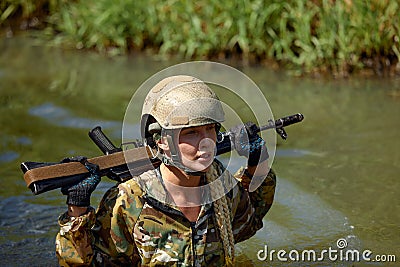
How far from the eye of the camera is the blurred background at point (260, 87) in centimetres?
462

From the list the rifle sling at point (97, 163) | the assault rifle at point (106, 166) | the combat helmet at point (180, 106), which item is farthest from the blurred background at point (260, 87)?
the combat helmet at point (180, 106)

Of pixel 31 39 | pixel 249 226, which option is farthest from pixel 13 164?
pixel 31 39

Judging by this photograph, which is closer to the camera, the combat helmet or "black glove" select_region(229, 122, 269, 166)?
the combat helmet

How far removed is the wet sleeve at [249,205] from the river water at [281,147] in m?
0.63

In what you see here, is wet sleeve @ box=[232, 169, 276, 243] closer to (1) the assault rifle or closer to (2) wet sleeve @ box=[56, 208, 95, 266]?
(1) the assault rifle

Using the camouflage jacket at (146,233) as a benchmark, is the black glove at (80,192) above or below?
above

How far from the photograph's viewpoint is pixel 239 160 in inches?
219

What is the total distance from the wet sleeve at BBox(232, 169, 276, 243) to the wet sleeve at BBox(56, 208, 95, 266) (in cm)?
65

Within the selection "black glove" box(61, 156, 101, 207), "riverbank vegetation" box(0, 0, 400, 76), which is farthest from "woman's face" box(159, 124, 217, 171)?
"riverbank vegetation" box(0, 0, 400, 76)

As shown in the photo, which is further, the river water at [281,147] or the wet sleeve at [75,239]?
the river water at [281,147]

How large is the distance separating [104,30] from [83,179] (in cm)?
606

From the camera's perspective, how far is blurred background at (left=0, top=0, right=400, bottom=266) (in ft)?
15.2

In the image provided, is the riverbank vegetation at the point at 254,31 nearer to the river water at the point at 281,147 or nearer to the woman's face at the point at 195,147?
the river water at the point at 281,147

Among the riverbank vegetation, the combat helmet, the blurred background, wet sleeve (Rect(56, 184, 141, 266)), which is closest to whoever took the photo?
the combat helmet
